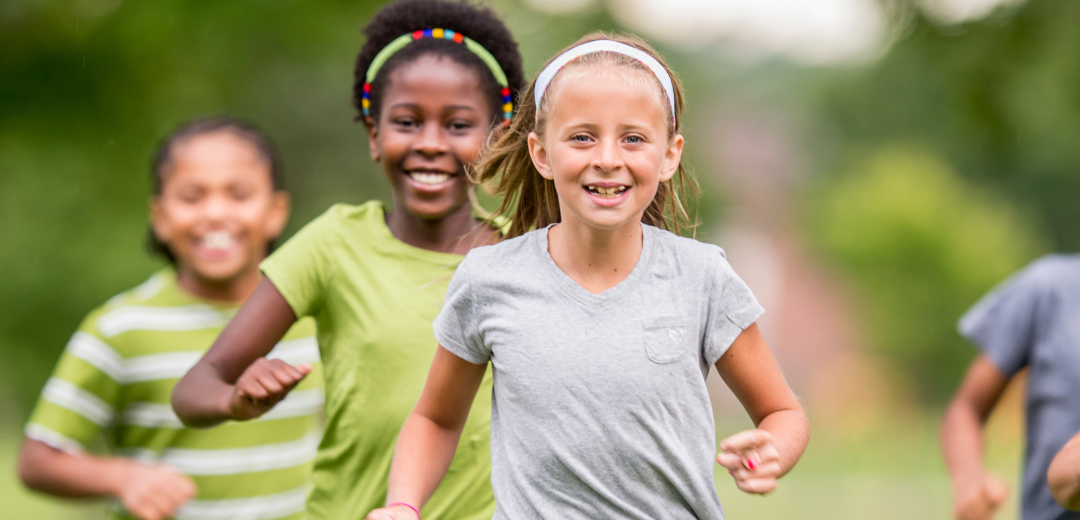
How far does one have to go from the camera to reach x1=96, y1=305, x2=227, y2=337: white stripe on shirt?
3.91 meters

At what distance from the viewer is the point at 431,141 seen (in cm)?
318

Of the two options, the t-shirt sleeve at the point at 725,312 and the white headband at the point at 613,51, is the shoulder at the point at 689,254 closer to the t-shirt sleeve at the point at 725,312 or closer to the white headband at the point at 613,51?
the t-shirt sleeve at the point at 725,312

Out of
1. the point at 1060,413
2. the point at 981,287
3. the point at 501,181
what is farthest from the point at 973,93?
the point at 981,287

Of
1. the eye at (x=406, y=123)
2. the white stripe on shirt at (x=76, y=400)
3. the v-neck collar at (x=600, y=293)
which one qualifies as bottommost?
the white stripe on shirt at (x=76, y=400)

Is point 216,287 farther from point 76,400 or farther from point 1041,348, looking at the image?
point 1041,348

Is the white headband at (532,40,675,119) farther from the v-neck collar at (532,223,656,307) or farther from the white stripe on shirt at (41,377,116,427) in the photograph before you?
the white stripe on shirt at (41,377,116,427)

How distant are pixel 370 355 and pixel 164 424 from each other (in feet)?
3.94

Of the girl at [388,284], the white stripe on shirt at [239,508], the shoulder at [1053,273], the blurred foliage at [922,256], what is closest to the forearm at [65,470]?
the white stripe on shirt at [239,508]

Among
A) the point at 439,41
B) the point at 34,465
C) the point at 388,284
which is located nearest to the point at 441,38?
the point at 439,41

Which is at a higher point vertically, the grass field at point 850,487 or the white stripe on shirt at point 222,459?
the white stripe on shirt at point 222,459

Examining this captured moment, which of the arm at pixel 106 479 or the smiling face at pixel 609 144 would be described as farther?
the arm at pixel 106 479

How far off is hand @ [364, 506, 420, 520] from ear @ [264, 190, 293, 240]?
2.38 metres

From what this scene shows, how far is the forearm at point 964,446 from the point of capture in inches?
146

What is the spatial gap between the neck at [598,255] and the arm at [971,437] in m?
1.86
